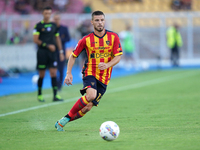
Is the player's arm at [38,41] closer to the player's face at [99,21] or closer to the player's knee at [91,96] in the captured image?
the player's face at [99,21]

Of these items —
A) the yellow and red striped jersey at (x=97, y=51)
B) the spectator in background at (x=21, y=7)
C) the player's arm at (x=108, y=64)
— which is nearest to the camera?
the player's arm at (x=108, y=64)

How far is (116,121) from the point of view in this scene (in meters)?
6.76

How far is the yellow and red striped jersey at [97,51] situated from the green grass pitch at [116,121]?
2.75ft

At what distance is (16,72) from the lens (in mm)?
19875

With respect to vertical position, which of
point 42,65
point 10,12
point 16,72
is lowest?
point 16,72

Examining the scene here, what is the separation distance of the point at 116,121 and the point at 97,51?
1339mm

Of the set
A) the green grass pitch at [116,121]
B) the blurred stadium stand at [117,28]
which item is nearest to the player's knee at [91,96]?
the green grass pitch at [116,121]

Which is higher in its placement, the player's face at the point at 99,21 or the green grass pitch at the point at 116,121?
the player's face at the point at 99,21

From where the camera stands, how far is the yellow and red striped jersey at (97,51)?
20.0 ft

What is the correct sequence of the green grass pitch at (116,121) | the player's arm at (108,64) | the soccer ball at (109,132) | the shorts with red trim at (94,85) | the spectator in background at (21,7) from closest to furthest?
the green grass pitch at (116,121) → the soccer ball at (109,132) → the player's arm at (108,64) → the shorts with red trim at (94,85) → the spectator in background at (21,7)

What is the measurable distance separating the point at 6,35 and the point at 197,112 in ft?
55.3

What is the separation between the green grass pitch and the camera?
16.2 feet

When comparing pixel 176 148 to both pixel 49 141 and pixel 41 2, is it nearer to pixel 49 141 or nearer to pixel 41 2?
pixel 49 141

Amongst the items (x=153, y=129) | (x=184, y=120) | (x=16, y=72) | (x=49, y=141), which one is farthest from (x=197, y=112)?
(x=16, y=72)
